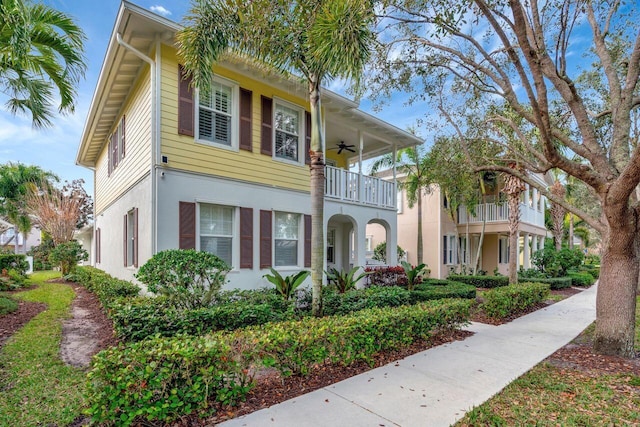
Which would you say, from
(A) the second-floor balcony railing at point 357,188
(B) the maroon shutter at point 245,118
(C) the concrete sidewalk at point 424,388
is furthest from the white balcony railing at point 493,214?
(B) the maroon shutter at point 245,118

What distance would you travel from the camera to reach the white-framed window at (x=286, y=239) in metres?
9.41

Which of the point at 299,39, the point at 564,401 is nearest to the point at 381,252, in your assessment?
the point at 299,39

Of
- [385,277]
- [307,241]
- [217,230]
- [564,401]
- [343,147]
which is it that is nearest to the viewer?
[564,401]

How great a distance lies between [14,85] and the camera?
7.68m

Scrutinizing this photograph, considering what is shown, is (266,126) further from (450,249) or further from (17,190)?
(17,190)

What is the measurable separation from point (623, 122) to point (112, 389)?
8.19 metres

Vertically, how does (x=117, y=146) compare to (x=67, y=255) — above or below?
above

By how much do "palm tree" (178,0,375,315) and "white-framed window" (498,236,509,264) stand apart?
Answer: 19.1 m

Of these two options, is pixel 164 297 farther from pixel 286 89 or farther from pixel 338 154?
pixel 338 154

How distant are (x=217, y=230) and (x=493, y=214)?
1593 centimetres

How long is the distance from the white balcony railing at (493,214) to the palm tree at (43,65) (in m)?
17.8

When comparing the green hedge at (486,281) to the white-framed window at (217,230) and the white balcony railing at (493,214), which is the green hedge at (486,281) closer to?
the white balcony railing at (493,214)

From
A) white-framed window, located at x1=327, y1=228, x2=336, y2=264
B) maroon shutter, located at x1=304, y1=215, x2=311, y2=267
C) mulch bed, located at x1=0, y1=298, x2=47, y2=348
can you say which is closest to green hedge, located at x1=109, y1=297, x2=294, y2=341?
mulch bed, located at x1=0, y1=298, x2=47, y2=348

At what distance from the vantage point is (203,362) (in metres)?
3.53
